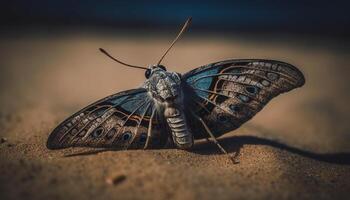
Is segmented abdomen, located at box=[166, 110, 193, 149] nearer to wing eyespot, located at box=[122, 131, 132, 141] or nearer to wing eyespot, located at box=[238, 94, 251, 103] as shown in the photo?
wing eyespot, located at box=[122, 131, 132, 141]

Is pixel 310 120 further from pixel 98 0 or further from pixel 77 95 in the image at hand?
pixel 98 0

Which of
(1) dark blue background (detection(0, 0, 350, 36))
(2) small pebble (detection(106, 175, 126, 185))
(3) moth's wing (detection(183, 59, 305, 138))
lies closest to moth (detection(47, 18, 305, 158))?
(3) moth's wing (detection(183, 59, 305, 138))

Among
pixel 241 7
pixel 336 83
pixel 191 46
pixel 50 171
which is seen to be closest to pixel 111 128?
pixel 50 171

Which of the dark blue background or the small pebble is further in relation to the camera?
the dark blue background

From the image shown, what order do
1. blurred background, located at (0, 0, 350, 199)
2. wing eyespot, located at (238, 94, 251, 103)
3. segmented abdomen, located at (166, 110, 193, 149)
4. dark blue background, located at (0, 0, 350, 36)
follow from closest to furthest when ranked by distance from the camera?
blurred background, located at (0, 0, 350, 199), segmented abdomen, located at (166, 110, 193, 149), wing eyespot, located at (238, 94, 251, 103), dark blue background, located at (0, 0, 350, 36)

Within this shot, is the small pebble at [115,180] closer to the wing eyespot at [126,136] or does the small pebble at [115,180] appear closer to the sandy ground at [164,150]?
the sandy ground at [164,150]

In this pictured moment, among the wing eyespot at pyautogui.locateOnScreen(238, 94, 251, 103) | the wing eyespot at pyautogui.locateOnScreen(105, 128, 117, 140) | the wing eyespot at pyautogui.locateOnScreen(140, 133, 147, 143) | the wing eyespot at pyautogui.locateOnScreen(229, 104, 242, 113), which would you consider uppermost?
the wing eyespot at pyautogui.locateOnScreen(238, 94, 251, 103)

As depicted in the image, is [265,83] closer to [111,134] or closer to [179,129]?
[179,129]
